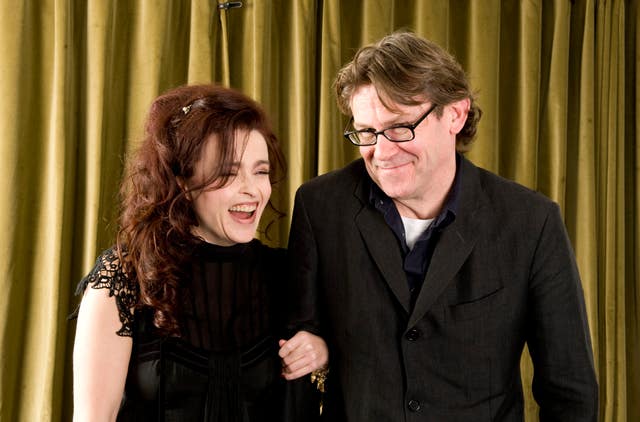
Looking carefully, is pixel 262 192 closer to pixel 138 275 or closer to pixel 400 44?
pixel 138 275

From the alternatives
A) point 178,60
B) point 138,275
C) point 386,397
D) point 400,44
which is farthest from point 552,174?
point 138,275

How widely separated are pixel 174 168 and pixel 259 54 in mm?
971

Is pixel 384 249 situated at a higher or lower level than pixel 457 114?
lower

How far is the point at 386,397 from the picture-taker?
164cm

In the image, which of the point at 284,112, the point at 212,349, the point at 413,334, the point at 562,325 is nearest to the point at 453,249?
the point at 413,334

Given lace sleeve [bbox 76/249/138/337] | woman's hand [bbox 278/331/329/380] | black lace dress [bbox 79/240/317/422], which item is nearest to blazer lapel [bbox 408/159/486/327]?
woman's hand [bbox 278/331/329/380]

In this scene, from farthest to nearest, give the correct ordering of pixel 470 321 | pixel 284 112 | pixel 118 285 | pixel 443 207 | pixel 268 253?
1. pixel 284 112
2. pixel 268 253
3. pixel 443 207
4. pixel 470 321
5. pixel 118 285

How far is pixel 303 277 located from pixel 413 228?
34cm

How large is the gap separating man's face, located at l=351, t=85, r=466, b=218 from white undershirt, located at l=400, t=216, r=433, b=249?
6cm

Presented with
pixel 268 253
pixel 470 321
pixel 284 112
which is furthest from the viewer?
pixel 284 112

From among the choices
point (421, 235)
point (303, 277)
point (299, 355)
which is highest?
point (421, 235)

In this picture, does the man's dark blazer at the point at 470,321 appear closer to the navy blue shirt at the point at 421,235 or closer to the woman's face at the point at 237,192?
the navy blue shirt at the point at 421,235

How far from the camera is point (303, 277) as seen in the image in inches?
69.8

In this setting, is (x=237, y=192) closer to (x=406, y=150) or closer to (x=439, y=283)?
(x=406, y=150)
